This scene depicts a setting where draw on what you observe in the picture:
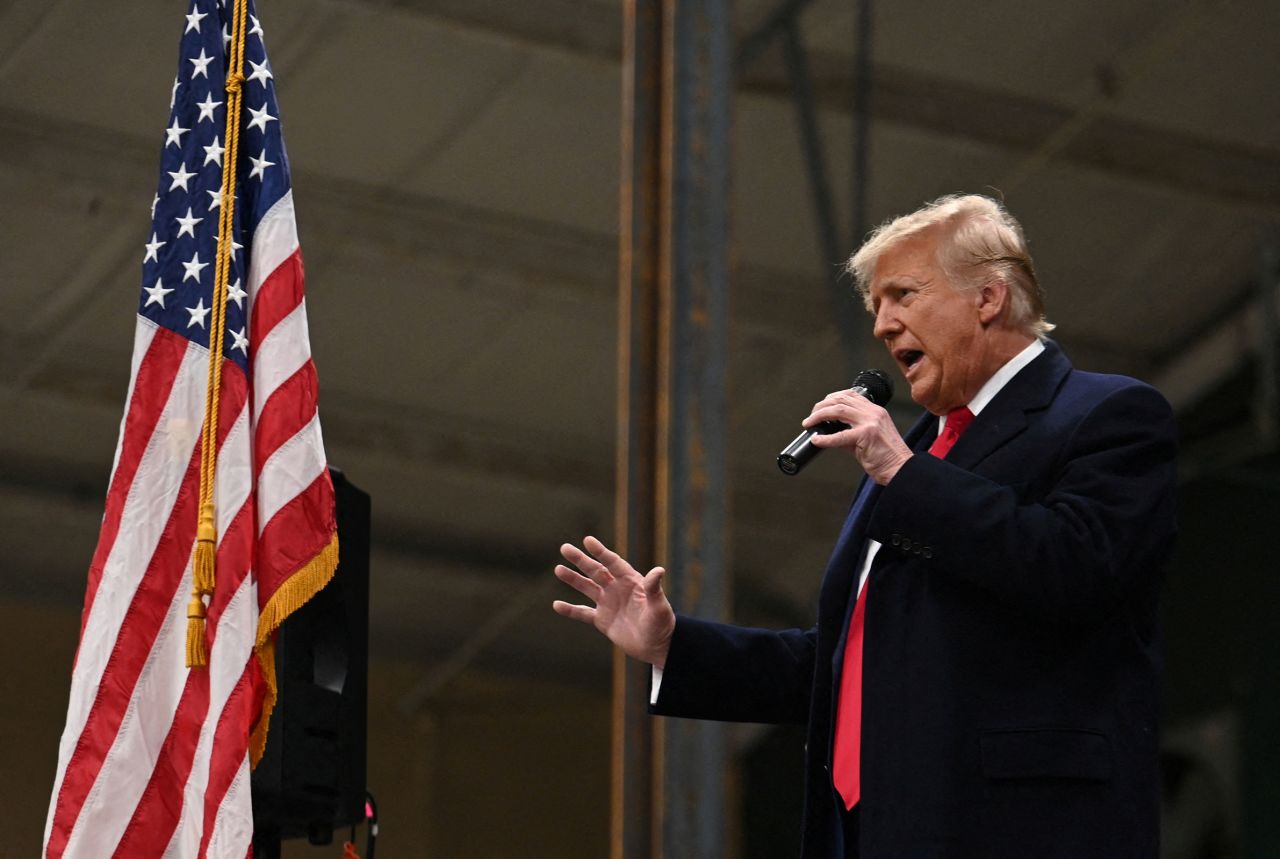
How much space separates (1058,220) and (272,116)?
6.42 meters

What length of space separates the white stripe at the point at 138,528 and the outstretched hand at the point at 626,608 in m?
0.76

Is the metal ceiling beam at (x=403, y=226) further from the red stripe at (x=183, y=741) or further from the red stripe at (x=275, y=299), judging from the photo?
the red stripe at (x=183, y=741)

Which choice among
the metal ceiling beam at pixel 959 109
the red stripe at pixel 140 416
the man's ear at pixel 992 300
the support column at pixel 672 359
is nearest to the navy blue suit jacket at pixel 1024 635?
the man's ear at pixel 992 300

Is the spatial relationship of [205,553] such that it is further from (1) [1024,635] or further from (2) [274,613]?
(1) [1024,635]

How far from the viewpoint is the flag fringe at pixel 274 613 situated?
2.65 meters

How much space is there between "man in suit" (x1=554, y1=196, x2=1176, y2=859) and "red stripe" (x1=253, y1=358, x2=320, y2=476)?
694mm

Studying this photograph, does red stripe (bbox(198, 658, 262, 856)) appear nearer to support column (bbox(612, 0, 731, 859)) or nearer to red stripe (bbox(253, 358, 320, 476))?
red stripe (bbox(253, 358, 320, 476))

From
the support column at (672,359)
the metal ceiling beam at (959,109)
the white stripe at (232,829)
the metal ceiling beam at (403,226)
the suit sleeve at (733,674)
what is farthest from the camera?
the metal ceiling beam at (403,226)

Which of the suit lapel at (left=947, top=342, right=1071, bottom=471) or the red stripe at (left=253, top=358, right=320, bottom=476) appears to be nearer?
the suit lapel at (left=947, top=342, right=1071, bottom=471)

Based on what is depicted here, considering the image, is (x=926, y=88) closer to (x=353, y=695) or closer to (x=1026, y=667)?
(x=353, y=695)

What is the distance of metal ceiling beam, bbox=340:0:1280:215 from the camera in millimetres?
7496

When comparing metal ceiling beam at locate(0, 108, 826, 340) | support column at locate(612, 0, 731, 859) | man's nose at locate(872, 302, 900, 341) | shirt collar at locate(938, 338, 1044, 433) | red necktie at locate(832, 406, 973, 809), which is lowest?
red necktie at locate(832, 406, 973, 809)

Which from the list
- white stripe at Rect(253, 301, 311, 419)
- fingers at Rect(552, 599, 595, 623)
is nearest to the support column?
white stripe at Rect(253, 301, 311, 419)

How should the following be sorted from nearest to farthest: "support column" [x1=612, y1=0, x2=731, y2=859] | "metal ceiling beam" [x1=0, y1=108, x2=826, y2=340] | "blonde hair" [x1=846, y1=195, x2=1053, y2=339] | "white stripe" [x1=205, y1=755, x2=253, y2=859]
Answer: "blonde hair" [x1=846, y1=195, x2=1053, y2=339], "white stripe" [x1=205, y1=755, x2=253, y2=859], "support column" [x1=612, y1=0, x2=731, y2=859], "metal ceiling beam" [x1=0, y1=108, x2=826, y2=340]
